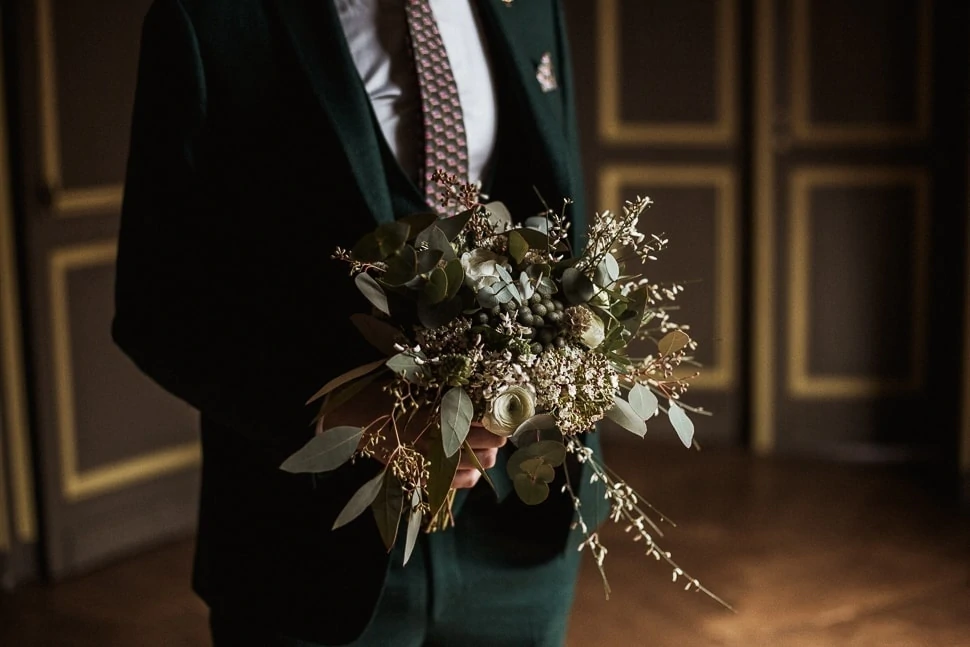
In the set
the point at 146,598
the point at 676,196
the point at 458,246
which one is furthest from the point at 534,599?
the point at 676,196

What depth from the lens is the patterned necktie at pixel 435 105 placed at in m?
1.31

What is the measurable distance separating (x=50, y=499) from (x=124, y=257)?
97.6 inches

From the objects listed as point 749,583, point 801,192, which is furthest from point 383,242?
point 801,192

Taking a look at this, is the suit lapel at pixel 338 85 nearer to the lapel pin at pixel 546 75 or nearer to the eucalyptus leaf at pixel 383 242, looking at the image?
the eucalyptus leaf at pixel 383 242

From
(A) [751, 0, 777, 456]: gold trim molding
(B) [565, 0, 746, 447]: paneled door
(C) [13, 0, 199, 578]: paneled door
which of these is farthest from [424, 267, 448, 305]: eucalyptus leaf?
(A) [751, 0, 777, 456]: gold trim molding

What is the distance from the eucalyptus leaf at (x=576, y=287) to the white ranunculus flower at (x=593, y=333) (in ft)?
0.05

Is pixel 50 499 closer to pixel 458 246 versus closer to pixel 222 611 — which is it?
pixel 222 611

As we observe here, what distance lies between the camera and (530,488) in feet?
3.64

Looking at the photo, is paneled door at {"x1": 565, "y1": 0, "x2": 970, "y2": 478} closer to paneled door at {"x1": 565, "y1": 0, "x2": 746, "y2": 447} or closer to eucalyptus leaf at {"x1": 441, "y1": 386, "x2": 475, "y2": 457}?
paneled door at {"x1": 565, "y1": 0, "x2": 746, "y2": 447}

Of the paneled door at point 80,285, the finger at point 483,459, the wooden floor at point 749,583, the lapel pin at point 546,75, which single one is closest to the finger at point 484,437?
the finger at point 483,459

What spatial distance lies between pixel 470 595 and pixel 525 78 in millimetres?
573

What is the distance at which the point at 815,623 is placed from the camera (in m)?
3.13

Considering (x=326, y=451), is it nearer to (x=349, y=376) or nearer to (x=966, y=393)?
(x=349, y=376)

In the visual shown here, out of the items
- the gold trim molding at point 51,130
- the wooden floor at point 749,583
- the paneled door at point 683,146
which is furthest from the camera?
the paneled door at point 683,146
